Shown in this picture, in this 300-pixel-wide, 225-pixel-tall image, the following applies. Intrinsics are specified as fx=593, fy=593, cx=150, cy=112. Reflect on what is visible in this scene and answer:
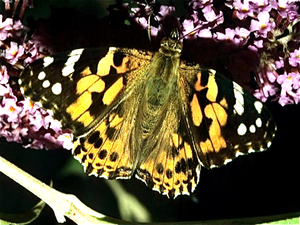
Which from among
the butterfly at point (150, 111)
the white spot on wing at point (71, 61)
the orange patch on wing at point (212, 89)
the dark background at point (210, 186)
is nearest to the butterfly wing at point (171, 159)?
the butterfly at point (150, 111)

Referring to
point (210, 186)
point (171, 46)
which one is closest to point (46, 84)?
point (171, 46)

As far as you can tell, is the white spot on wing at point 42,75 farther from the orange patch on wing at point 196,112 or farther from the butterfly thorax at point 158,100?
the orange patch on wing at point 196,112

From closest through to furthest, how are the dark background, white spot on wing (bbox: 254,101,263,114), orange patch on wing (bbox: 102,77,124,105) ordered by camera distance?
white spot on wing (bbox: 254,101,263,114) < orange patch on wing (bbox: 102,77,124,105) < the dark background

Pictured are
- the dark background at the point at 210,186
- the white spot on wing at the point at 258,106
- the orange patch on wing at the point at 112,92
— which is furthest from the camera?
the dark background at the point at 210,186

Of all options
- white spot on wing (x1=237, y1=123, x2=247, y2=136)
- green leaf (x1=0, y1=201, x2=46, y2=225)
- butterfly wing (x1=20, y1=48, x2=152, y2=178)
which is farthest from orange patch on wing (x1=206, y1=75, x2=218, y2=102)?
green leaf (x1=0, y1=201, x2=46, y2=225)

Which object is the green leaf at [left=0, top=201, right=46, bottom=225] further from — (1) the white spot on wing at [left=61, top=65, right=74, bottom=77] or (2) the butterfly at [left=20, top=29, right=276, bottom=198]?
(1) the white spot on wing at [left=61, top=65, right=74, bottom=77]

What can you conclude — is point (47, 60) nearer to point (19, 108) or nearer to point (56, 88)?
point (56, 88)

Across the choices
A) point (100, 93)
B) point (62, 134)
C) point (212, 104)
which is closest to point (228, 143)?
point (212, 104)
